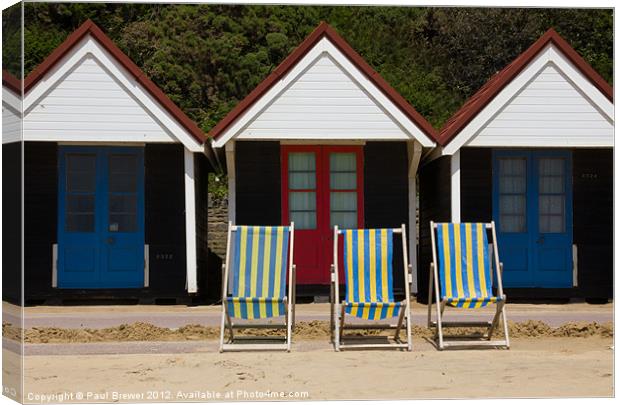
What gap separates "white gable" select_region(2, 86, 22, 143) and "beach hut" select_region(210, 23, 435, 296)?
16.8 feet

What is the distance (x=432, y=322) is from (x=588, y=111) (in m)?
3.87

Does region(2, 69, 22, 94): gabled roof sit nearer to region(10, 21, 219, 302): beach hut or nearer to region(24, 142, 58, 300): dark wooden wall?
region(10, 21, 219, 302): beach hut

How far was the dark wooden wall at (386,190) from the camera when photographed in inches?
554

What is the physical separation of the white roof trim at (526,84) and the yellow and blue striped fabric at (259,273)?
157 inches

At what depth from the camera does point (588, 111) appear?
13.2 m

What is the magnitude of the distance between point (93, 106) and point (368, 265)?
4836mm

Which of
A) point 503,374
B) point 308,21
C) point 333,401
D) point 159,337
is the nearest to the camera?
point 333,401

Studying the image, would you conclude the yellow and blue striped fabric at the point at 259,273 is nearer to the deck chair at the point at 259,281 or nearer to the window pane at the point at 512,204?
the deck chair at the point at 259,281

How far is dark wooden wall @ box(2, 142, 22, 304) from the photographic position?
8375 mm

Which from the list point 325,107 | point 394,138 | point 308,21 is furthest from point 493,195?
point 308,21

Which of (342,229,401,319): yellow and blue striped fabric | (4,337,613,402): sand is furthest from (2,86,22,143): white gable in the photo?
(342,229,401,319): yellow and blue striped fabric

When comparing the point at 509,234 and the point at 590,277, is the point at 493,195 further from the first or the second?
the point at 590,277

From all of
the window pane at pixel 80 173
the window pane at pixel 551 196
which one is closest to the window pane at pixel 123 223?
the window pane at pixel 80 173

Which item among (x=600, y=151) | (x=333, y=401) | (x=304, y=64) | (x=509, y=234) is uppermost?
(x=304, y=64)
